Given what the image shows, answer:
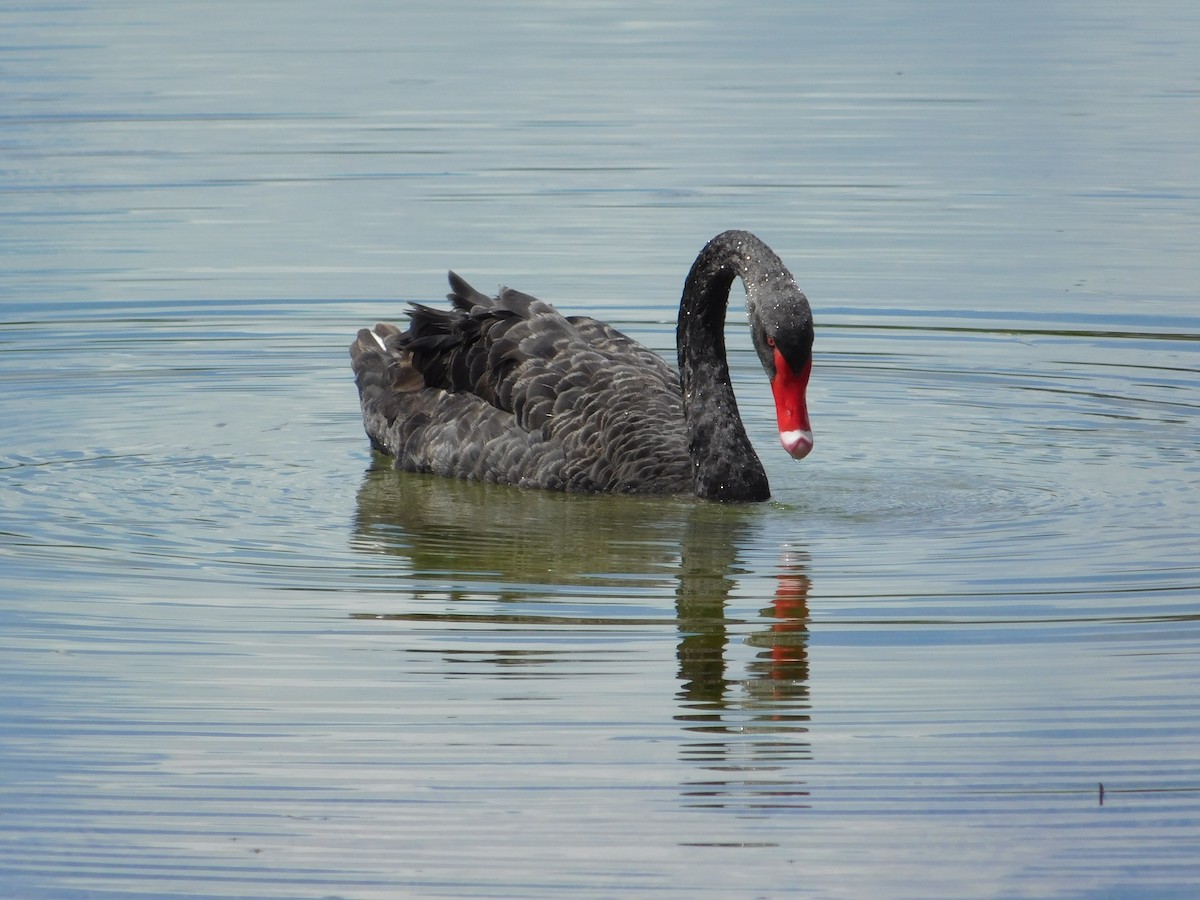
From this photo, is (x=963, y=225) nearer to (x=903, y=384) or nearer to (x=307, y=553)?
(x=903, y=384)

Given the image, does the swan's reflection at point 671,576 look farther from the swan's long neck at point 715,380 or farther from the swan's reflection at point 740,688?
the swan's long neck at point 715,380

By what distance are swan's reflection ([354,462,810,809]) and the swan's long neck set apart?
151mm

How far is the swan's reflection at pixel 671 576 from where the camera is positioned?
6.21 meters

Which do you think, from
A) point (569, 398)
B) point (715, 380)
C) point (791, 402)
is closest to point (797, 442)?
point (791, 402)

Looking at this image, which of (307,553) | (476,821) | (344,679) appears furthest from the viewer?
(307,553)

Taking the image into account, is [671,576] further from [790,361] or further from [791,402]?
[790,361]

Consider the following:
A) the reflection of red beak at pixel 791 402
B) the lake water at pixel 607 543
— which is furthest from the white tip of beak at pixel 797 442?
the lake water at pixel 607 543

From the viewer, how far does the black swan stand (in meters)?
9.63

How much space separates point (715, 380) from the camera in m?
9.93

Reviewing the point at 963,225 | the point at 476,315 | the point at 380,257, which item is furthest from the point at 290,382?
the point at 963,225

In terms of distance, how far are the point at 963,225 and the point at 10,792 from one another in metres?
11.4

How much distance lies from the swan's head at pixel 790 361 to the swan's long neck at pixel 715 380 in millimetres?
505

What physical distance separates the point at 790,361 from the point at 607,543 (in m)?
1.06

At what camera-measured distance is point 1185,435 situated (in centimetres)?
1032
